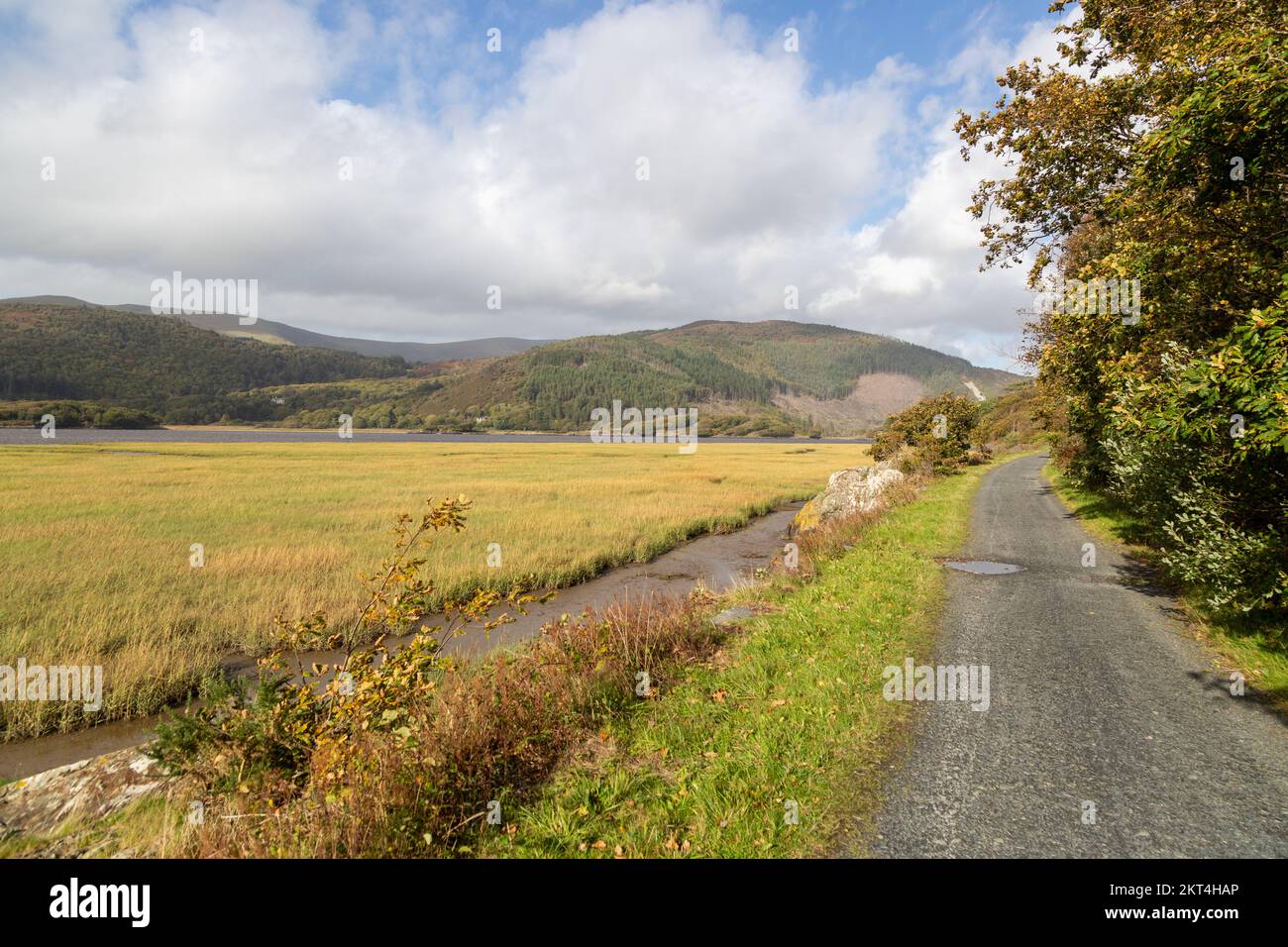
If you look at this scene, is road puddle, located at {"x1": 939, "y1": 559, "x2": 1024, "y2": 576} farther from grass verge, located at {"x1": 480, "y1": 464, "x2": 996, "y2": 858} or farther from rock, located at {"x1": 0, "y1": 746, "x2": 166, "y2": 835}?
rock, located at {"x1": 0, "y1": 746, "x2": 166, "y2": 835}

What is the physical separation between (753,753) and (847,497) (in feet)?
67.2

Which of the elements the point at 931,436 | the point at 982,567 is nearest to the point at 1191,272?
the point at 982,567

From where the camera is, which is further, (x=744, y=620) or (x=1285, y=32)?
(x=744, y=620)

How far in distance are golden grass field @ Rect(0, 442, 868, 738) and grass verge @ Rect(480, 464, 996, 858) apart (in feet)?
32.0

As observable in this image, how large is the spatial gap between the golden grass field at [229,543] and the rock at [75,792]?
327 centimetres

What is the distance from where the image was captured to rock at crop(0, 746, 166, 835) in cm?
608

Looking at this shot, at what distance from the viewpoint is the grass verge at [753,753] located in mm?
4395

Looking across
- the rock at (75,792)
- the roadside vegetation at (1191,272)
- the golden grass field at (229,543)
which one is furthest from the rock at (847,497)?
the rock at (75,792)
